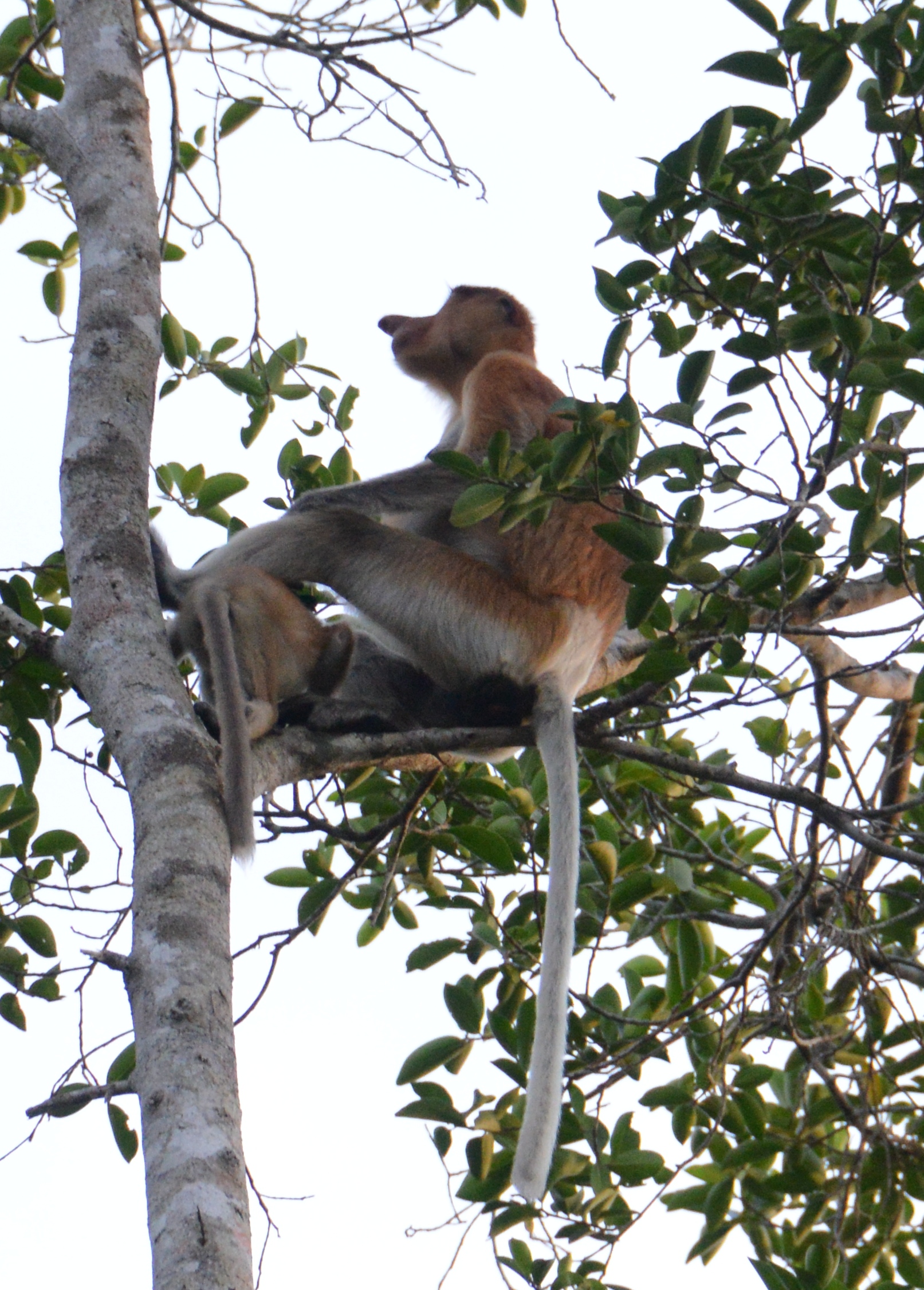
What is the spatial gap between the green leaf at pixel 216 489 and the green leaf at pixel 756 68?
1.75 m

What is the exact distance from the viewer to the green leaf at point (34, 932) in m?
2.90

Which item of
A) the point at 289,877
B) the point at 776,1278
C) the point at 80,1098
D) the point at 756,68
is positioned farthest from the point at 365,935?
the point at 756,68

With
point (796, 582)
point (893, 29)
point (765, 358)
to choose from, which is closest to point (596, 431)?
point (765, 358)

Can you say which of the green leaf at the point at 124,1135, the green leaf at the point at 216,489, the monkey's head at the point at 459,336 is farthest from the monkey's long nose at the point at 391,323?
the green leaf at the point at 124,1135

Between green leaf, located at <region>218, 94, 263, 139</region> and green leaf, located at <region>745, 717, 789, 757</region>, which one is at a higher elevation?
green leaf, located at <region>218, 94, 263, 139</region>

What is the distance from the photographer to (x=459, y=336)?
Answer: 4676 millimetres

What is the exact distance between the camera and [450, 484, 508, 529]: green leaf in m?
2.42

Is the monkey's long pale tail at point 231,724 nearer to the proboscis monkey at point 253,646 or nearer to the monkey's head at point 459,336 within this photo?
the proboscis monkey at point 253,646

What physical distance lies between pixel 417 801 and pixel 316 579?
0.72m

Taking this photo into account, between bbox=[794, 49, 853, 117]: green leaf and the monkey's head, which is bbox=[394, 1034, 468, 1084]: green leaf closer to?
bbox=[794, 49, 853, 117]: green leaf

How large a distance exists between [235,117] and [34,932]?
220 centimetres

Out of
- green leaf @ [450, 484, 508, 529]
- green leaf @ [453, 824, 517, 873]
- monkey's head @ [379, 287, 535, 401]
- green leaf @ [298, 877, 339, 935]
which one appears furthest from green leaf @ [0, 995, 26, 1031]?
monkey's head @ [379, 287, 535, 401]

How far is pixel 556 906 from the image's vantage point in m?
2.48

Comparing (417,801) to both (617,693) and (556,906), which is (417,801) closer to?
(556,906)
